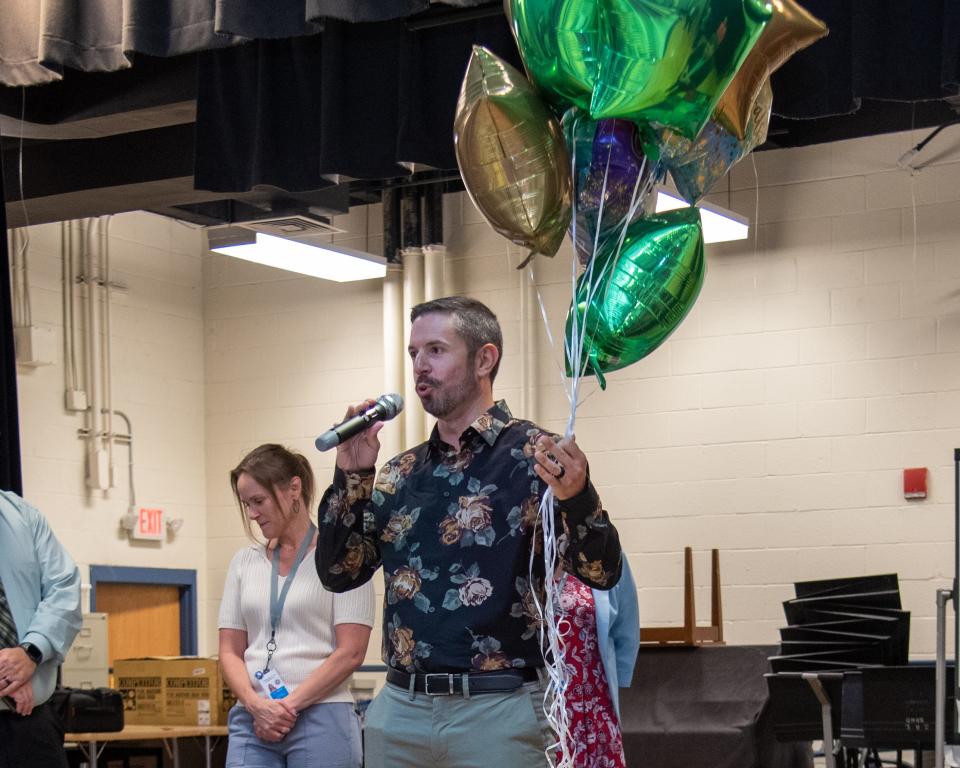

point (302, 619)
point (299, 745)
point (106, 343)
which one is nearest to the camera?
point (299, 745)

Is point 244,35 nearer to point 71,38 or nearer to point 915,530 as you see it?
point 71,38

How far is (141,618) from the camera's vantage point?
26.6ft

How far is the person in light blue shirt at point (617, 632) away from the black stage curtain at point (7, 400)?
2.26 metres

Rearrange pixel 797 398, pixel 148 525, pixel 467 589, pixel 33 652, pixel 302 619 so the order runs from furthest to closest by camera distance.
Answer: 1. pixel 148 525
2. pixel 797 398
3. pixel 33 652
4. pixel 302 619
5. pixel 467 589

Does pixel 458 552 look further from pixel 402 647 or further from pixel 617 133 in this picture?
pixel 617 133

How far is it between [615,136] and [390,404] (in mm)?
614

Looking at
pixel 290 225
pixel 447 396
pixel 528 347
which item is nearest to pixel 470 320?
pixel 447 396

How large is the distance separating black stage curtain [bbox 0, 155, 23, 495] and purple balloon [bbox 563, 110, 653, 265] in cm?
298

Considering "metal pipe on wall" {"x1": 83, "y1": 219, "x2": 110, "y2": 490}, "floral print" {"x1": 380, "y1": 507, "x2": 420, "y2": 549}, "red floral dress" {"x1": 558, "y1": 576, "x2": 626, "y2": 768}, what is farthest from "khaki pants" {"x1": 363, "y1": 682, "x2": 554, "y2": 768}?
"metal pipe on wall" {"x1": 83, "y1": 219, "x2": 110, "y2": 490}

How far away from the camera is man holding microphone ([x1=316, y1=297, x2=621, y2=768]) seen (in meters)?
2.31

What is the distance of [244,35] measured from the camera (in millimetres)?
4125

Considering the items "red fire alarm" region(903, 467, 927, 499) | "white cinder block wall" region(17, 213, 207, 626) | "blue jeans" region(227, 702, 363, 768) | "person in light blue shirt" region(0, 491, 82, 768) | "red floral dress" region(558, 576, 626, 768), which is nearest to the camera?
"blue jeans" region(227, 702, 363, 768)

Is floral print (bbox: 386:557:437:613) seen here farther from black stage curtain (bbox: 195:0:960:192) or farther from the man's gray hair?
black stage curtain (bbox: 195:0:960:192)

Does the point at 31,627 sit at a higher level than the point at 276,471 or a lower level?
lower
